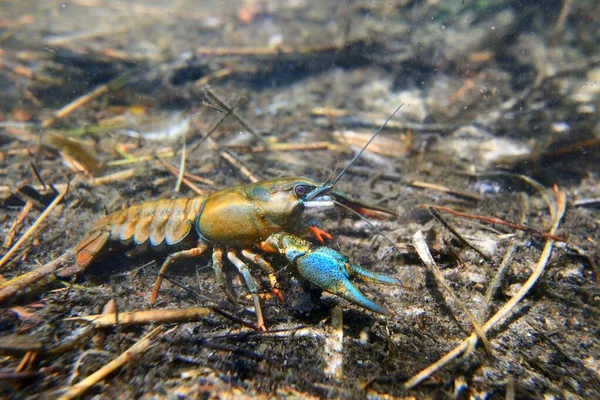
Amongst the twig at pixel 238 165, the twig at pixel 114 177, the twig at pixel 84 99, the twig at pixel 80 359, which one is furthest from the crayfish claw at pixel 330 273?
the twig at pixel 84 99

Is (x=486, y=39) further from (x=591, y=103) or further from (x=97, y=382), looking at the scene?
(x=97, y=382)

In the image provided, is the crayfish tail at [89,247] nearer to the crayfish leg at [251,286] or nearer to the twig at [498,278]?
the crayfish leg at [251,286]

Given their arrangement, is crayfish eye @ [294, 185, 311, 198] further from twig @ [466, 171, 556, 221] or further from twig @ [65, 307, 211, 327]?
twig @ [466, 171, 556, 221]

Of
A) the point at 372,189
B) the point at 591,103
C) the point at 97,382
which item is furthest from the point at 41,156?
the point at 591,103

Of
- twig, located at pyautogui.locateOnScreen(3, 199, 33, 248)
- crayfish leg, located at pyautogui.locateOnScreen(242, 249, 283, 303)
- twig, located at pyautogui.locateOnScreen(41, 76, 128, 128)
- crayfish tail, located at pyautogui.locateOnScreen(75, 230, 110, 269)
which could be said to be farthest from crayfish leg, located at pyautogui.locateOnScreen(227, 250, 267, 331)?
twig, located at pyautogui.locateOnScreen(41, 76, 128, 128)

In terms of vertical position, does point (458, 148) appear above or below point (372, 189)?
above

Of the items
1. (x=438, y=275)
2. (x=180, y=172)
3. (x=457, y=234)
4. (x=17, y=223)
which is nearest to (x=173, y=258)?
(x=180, y=172)
